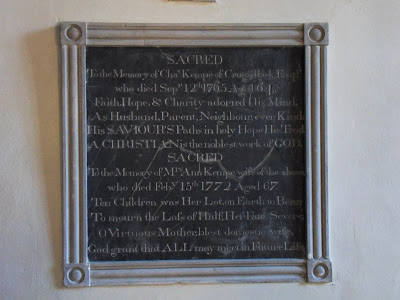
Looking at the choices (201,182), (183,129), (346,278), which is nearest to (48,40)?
(183,129)

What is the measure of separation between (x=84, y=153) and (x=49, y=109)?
32 cm

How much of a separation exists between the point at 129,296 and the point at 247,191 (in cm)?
88

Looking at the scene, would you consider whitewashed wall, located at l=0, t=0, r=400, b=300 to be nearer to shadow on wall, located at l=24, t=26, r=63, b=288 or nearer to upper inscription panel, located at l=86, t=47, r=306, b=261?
shadow on wall, located at l=24, t=26, r=63, b=288

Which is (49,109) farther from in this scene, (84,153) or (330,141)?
(330,141)

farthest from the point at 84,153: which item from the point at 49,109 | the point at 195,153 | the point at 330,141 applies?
the point at 330,141

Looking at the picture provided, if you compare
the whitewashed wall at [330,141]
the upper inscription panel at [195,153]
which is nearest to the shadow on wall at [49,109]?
the whitewashed wall at [330,141]

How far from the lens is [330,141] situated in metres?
2.41

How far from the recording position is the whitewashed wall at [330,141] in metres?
2.32

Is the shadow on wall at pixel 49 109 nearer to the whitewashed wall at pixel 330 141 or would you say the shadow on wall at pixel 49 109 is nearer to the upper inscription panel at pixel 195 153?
the whitewashed wall at pixel 330 141

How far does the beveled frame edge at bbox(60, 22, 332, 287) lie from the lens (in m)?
2.30

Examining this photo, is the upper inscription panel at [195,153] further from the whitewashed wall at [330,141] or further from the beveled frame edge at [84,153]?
the whitewashed wall at [330,141]

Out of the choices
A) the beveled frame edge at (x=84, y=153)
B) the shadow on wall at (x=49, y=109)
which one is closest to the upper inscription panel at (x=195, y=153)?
the beveled frame edge at (x=84, y=153)

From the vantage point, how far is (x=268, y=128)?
238 centimetres

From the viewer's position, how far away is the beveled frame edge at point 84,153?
2299 millimetres
